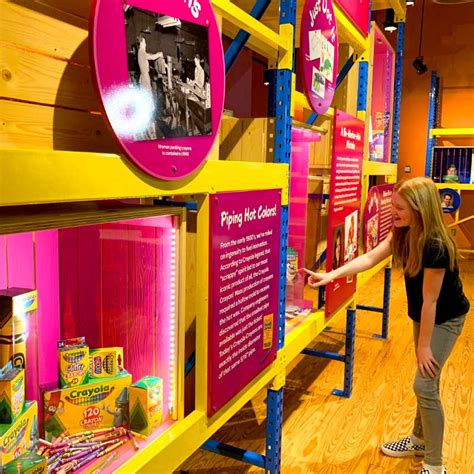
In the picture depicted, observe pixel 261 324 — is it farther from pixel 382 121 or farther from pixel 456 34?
pixel 456 34

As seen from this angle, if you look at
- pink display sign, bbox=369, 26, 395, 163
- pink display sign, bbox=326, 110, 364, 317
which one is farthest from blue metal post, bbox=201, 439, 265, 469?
pink display sign, bbox=369, 26, 395, 163

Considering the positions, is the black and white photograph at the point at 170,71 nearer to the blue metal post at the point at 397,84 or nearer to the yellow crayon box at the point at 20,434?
the yellow crayon box at the point at 20,434

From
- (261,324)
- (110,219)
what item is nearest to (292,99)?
(261,324)

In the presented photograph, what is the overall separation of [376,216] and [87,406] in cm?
248

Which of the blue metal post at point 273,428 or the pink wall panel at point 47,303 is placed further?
the blue metal post at point 273,428

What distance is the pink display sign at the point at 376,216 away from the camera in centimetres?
320

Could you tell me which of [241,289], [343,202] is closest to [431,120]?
[343,202]

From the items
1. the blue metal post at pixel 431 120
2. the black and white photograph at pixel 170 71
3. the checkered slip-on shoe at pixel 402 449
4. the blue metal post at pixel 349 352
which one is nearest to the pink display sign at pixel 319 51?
the black and white photograph at pixel 170 71

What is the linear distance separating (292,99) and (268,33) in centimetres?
27

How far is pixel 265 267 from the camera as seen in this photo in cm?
173

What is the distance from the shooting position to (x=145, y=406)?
4.41 feet

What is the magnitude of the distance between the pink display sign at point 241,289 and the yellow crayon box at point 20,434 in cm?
45

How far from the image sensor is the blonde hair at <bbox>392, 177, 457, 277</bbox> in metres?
2.13

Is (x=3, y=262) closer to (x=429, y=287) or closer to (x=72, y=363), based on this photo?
(x=72, y=363)
